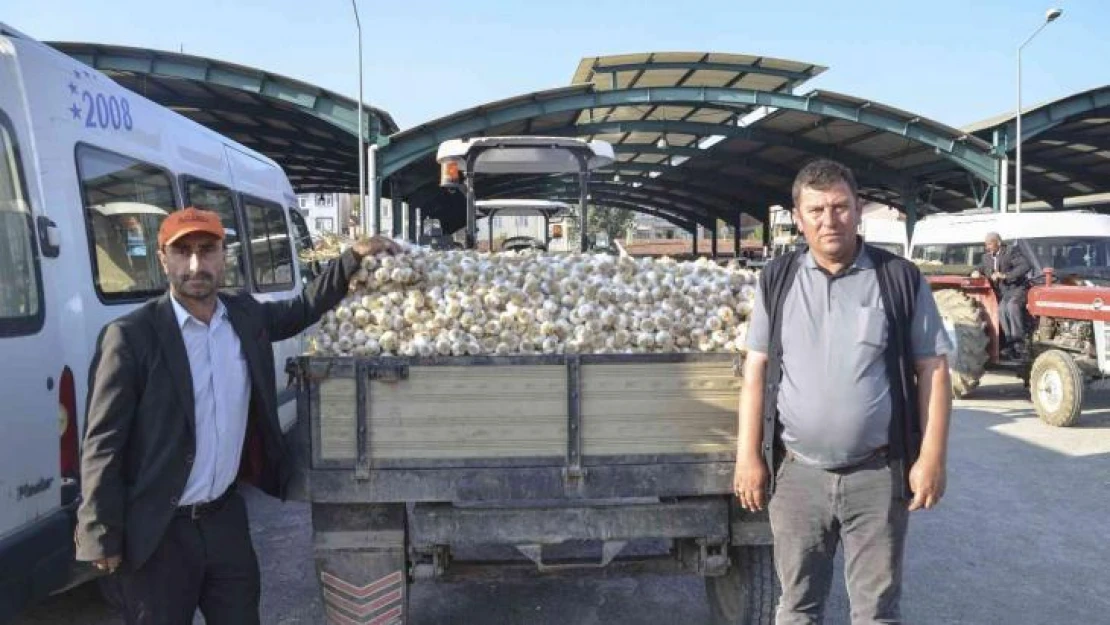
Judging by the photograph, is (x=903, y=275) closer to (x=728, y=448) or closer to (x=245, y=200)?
(x=728, y=448)

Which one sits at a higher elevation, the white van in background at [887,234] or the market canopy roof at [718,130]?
the market canopy roof at [718,130]

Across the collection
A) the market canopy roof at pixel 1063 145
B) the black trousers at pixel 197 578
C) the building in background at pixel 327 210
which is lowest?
the black trousers at pixel 197 578

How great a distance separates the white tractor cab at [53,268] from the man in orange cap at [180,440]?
2.33 feet

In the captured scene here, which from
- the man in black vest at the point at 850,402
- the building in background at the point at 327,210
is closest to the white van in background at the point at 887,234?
the man in black vest at the point at 850,402

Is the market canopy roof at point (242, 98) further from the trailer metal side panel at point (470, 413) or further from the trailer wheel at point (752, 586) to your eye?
the trailer wheel at point (752, 586)

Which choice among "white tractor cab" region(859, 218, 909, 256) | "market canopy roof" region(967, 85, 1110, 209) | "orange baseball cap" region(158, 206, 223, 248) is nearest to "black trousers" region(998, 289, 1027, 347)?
"white tractor cab" region(859, 218, 909, 256)

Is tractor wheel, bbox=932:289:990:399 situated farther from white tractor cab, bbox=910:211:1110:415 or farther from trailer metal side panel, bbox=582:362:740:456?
trailer metal side panel, bbox=582:362:740:456

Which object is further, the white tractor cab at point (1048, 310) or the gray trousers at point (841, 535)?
the white tractor cab at point (1048, 310)

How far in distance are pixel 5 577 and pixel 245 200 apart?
13.4 ft

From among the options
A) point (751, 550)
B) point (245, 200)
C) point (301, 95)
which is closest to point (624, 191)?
point (301, 95)

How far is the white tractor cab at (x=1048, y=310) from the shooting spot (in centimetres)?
877

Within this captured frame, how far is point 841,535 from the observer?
9.45ft

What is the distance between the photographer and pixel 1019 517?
19.1 feet

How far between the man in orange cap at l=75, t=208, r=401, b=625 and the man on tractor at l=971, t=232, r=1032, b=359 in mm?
9406
